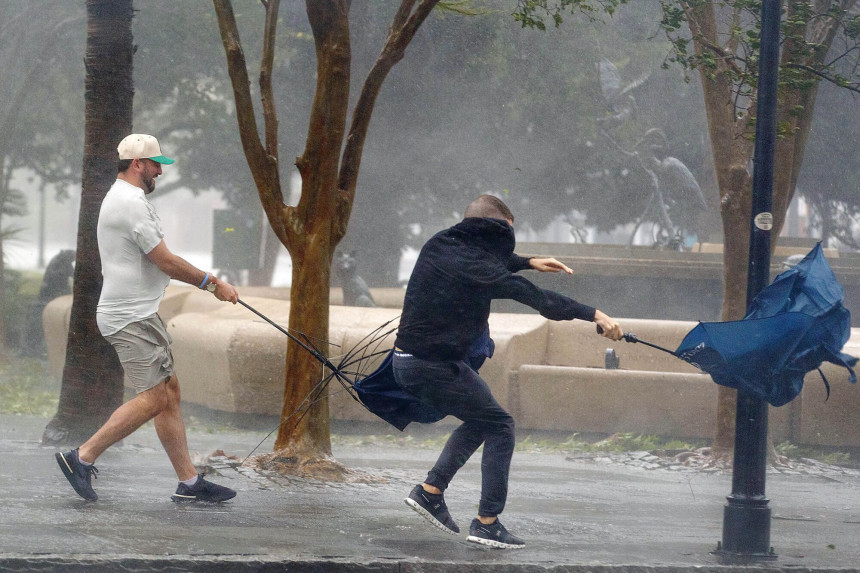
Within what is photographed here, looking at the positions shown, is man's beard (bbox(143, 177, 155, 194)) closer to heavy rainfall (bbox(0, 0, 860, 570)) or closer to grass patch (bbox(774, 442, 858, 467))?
heavy rainfall (bbox(0, 0, 860, 570))

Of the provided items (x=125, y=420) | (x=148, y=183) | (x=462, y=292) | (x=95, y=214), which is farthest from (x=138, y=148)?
(x=95, y=214)

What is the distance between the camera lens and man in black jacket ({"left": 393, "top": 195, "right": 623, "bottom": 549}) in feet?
16.4

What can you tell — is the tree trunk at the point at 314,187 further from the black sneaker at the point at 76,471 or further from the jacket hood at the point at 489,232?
the jacket hood at the point at 489,232

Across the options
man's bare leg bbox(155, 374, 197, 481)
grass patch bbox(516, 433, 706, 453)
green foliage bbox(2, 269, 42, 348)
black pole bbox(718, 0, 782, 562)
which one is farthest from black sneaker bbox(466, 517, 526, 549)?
green foliage bbox(2, 269, 42, 348)

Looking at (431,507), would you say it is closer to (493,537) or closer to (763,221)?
(493,537)

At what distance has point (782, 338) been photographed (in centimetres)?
513

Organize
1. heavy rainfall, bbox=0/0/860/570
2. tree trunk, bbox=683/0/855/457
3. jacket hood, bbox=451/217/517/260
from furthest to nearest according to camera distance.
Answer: heavy rainfall, bbox=0/0/860/570, tree trunk, bbox=683/0/855/457, jacket hood, bbox=451/217/517/260

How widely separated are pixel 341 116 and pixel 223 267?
56.3 feet

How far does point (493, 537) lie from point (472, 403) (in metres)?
0.68

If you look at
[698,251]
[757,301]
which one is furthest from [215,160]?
[757,301]

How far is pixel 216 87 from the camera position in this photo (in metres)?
23.2

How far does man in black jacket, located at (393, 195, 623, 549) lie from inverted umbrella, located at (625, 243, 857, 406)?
63 cm

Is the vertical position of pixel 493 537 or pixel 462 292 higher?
pixel 462 292

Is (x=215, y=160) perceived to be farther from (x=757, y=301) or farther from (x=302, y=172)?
(x=757, y=301)
